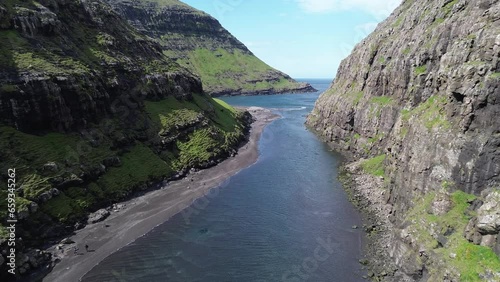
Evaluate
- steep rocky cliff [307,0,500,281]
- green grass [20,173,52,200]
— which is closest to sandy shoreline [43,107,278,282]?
green grass [20,173,52,200]

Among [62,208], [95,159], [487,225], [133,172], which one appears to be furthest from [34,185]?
[487,225]

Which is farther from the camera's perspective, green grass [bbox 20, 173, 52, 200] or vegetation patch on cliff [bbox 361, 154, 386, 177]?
vegetation patch on cliff [bbox 361, 154, 386, 177]

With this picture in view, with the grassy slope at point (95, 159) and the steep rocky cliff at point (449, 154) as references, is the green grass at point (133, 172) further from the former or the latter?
the steep rocky cliff at point (449, 154)

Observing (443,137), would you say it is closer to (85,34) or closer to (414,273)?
(414,273)

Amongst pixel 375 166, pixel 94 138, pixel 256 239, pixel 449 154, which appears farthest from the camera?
pixel 375 166

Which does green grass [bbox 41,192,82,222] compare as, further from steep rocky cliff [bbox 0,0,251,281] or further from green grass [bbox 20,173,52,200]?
green grass [bbox 20,173,52,200]

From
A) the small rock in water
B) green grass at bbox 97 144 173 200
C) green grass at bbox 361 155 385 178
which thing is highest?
green grass at bbox 361 155 385 178

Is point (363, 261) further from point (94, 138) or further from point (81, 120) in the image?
point (81, 120)
